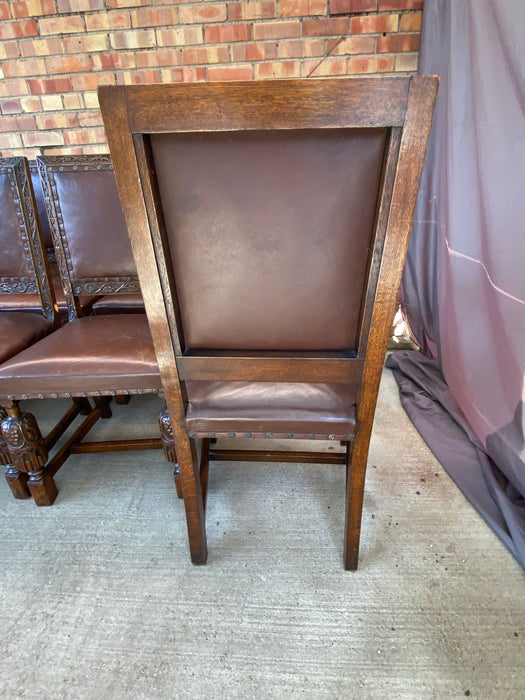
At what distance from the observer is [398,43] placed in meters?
1.84

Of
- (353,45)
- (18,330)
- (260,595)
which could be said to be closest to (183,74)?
(353,45)

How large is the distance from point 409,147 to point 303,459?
3.13 feet

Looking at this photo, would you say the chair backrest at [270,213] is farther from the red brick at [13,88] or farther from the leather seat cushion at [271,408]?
the red brick at [13,88]

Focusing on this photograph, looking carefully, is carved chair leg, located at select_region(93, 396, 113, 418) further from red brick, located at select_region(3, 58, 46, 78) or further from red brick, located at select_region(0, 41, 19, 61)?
red brick, located at select_region(0, 41, 19, 61)

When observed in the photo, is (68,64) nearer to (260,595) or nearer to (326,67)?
(326,67)

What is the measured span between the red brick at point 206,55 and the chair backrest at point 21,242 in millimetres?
1171

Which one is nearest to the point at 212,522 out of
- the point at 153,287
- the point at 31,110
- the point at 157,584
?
the point at 157,584

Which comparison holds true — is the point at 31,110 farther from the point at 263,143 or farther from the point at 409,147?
the point at 409,147

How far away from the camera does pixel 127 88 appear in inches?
21.0

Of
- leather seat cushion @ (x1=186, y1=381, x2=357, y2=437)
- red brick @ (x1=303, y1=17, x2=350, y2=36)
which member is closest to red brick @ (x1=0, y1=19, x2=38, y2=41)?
red brick @ (x1=303, y1=17, x2=350, y2=36)

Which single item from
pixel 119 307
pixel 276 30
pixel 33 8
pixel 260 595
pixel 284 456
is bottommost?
pixel 260 595

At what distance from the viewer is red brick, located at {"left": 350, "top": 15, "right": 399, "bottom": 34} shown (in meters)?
1.81

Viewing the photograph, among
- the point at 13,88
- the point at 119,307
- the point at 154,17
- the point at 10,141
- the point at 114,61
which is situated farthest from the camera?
the point at 10,141

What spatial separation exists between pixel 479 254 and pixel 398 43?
1.39 meters
